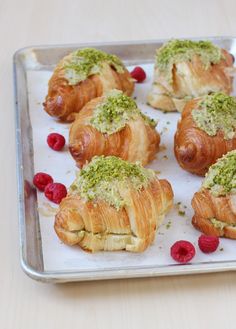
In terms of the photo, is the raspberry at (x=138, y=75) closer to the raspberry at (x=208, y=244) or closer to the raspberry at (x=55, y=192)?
the raspberry at (x=55, y=192)

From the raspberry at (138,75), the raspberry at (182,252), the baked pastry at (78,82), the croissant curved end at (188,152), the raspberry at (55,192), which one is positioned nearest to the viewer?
the raspberry at (182,252)

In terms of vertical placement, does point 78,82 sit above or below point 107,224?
above

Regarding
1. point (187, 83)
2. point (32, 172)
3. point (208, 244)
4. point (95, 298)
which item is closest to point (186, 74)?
point (187, 83)

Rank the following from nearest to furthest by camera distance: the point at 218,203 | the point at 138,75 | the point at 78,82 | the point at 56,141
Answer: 1. the point at 218,203
2. the point at 56,141
3. the point at 78,82
4. the point at 138,75

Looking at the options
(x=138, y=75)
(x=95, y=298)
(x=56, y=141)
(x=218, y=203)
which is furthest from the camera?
(x=138, y=75)

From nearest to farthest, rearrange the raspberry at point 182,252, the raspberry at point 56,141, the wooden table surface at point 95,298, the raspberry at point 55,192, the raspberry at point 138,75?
the wooden table surface at point 95,298
the raspberry at point 182,252
the raspberry at point 55,192
the raspberry at point 56,141
the raspberry at point 138,75

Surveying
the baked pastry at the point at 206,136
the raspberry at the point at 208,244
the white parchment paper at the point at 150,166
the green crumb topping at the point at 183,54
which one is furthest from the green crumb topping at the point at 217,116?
the raspberry at the point at 208,244

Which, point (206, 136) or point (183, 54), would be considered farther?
point (183, 54)

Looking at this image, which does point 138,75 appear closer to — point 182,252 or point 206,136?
point 206,136
